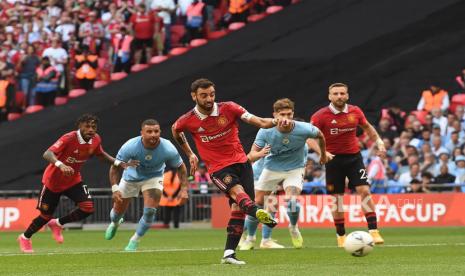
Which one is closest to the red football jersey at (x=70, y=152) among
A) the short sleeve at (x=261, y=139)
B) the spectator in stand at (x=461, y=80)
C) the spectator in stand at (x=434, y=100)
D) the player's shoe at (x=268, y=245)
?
the short sleeve at (x=261, y=139)

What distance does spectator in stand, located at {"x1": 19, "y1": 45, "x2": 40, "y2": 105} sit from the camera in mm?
38400

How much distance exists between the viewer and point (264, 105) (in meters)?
34.7

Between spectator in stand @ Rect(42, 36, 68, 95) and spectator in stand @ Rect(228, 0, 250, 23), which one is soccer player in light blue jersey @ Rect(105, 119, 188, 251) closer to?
spectator in stand @ Rect(42, 36, 68, 95)

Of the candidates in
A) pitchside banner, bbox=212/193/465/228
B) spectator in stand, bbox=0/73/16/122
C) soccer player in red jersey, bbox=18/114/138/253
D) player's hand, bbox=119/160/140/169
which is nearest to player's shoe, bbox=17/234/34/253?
soccer player in red jersey, bbox=18/114/138/253

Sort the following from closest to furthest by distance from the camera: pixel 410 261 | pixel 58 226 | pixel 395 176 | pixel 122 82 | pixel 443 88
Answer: pixel 410 261 → pixel 58 226 → pixel 395 176 → pixel 443 88 → pixel 122 82

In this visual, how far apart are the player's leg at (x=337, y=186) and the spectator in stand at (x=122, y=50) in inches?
752

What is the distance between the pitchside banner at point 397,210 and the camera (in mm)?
28734

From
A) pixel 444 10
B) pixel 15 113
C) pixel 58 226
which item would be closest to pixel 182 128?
pixel 58 226

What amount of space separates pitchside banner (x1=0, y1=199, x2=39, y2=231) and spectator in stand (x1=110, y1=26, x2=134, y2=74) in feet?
27.3

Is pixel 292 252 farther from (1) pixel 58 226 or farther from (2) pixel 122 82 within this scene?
(2) pixel 122 82

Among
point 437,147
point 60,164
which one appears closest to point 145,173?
point 60,164

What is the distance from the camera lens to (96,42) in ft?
127

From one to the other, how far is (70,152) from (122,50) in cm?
1897

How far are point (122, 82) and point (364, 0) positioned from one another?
8126 mm
